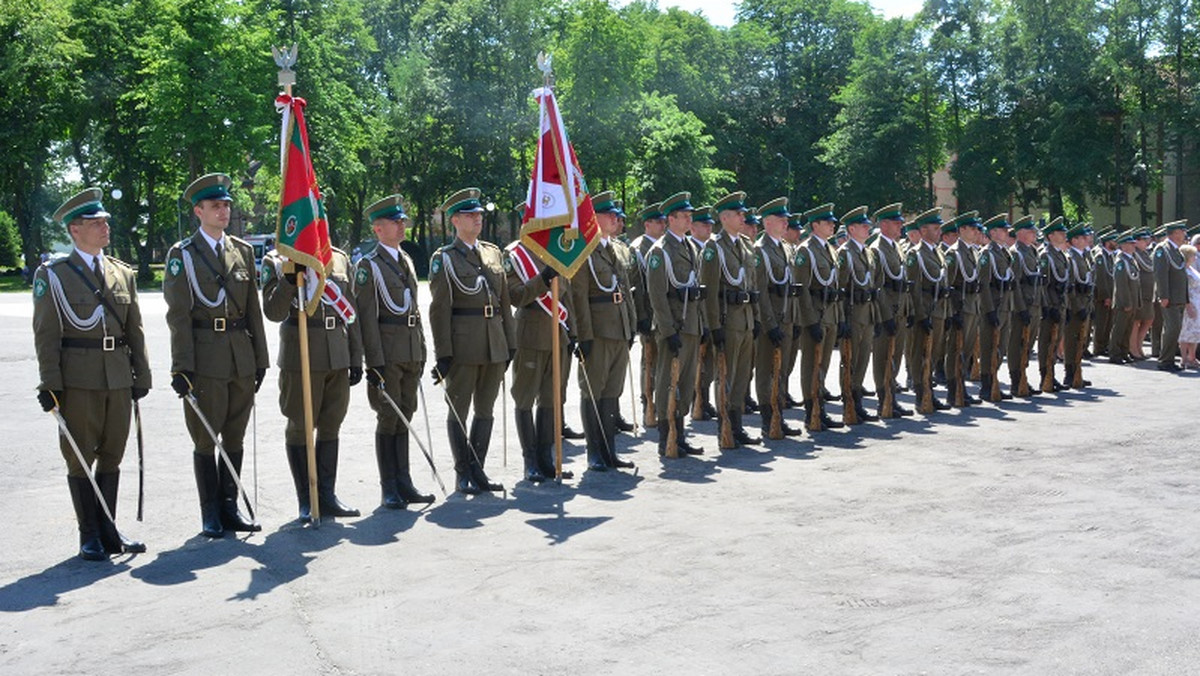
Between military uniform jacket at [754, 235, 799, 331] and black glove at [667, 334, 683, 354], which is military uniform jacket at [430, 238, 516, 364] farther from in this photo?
military uniform jacket at [754, 235, 799, 331]

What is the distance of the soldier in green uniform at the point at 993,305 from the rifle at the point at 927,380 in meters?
1.07

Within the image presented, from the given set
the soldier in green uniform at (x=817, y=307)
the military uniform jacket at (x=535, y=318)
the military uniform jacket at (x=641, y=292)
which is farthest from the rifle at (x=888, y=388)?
the military uniform jacket at (x=535, y=318)

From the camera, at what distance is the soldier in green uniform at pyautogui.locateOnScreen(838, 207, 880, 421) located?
12461 mm

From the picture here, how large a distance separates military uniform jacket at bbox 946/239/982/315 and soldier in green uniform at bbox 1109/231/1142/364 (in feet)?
18.3

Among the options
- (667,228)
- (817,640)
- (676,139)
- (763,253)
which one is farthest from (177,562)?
(676,139)

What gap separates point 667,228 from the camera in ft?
35.1

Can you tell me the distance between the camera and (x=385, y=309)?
8.52 metres

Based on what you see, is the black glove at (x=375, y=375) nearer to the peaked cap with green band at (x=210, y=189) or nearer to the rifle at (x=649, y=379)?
the peaked cap with green band at (x=210, y=189)

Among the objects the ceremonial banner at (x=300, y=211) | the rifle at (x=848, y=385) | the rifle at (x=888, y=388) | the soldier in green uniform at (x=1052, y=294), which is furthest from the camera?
the soldier in green uniform at (x=1052, y=294)

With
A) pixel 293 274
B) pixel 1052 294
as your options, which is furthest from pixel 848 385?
pixel 293 274

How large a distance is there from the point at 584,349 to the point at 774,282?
108 inches

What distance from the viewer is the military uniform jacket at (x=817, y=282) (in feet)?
39.7

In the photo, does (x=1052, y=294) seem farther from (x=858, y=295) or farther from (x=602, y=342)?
(x=602, y=342)

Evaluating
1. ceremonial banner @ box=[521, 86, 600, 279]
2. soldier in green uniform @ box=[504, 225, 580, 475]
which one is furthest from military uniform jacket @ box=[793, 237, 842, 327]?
ceremonial banner @ box=[521, 86, 600, 279]
